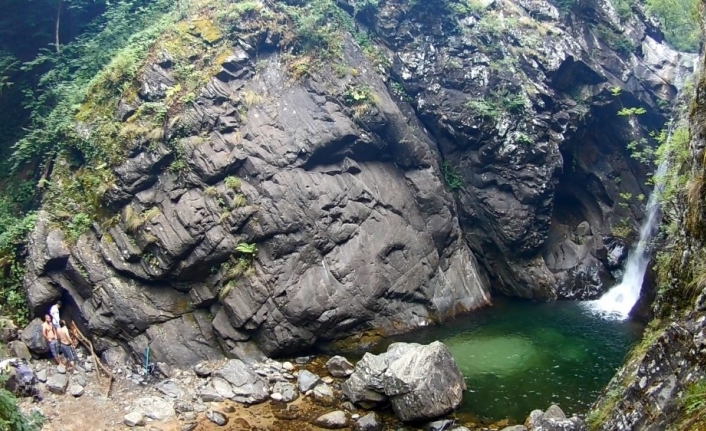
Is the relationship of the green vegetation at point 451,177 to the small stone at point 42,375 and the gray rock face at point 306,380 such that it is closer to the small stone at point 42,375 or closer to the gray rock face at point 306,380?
the gray rock face at point 306,380

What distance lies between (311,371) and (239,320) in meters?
3.11

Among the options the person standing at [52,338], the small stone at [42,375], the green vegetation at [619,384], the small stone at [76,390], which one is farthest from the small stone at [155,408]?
the green vegetation at [619,384]

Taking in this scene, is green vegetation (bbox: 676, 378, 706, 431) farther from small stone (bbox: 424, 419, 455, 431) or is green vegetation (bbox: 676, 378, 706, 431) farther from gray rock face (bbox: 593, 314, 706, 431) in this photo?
small stone (bbox: 424, 419, 455, 431)

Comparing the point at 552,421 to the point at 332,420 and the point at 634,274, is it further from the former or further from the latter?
the point at 634,274

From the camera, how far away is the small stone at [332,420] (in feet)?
45.8

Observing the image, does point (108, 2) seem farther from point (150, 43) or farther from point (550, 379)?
point (550, 379)

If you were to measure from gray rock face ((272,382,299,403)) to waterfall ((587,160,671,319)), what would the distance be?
15.1 m

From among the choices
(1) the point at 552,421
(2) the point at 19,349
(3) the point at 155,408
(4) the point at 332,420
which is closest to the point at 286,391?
(4) the point at 332,420

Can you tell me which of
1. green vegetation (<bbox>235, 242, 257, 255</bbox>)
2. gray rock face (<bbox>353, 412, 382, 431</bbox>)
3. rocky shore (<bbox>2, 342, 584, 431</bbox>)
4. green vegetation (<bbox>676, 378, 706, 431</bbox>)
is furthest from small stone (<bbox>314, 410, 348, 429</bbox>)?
green vegetation (<bbox>676, 378, 706, 431</bbox>)

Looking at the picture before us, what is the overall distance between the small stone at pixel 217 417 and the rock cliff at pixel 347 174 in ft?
10.8

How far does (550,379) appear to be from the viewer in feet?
54.4

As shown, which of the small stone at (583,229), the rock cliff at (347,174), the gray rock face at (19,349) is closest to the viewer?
the gray rock face at (19,349)

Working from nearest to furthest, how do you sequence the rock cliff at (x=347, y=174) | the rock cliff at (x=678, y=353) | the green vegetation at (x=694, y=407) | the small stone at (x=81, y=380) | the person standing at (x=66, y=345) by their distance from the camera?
the green vegetation at (x=694, y=407)
the rock cliff at (x=678, y=353)
the small stone at (x=81, y=380)
the person standing at (x=66, y=345)
the rock cliff at (x=347, y=174)

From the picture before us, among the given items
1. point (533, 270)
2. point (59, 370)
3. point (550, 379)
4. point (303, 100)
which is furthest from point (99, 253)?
point (533, 270)
